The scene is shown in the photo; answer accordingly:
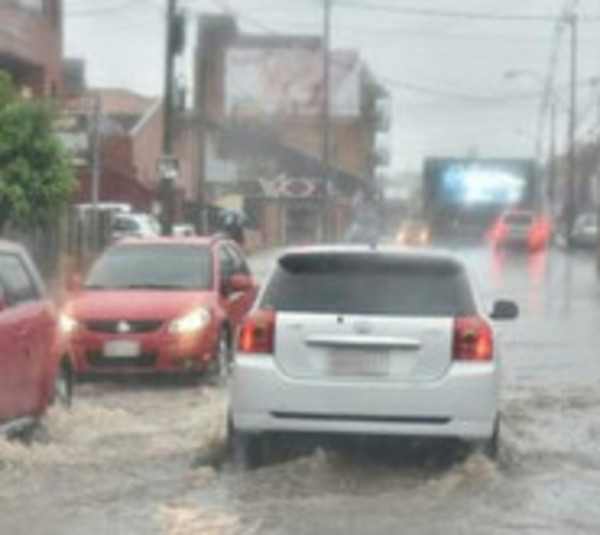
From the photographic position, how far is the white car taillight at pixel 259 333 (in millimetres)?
11469

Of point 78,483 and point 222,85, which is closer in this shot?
point 78,483

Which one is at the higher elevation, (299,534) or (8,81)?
(8,81)

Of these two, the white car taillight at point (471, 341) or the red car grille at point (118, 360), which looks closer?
the white car taillight at point (471, 341)

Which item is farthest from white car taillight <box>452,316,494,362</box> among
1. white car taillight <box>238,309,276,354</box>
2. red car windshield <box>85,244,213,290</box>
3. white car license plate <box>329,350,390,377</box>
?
red car windshield <box>85,244,213,290</box>

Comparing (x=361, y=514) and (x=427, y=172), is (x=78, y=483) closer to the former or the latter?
(x=361, y=514)

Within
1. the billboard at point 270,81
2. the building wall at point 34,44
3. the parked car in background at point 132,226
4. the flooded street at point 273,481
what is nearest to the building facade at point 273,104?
the billboard at point 270,81

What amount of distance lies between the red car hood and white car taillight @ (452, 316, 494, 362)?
6.51 m

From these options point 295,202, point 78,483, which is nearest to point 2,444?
point 78,483

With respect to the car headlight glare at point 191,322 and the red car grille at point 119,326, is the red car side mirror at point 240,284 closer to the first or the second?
the car headlight glare at point 191,322

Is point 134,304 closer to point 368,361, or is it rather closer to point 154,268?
point 154,268

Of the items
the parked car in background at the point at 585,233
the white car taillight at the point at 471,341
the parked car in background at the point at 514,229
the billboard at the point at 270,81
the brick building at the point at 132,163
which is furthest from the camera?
the billboard at the point at 270,81

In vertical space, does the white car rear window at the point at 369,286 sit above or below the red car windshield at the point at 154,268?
above

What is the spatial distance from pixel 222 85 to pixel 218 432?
84961 mm

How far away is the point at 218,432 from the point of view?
43.3 feet
